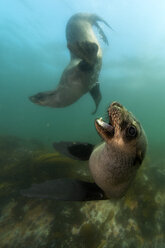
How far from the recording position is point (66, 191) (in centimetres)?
238

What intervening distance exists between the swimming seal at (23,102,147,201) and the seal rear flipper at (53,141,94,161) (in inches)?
12.6

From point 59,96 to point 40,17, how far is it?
1803 centimetres

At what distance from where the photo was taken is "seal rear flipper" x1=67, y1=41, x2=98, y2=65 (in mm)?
3740

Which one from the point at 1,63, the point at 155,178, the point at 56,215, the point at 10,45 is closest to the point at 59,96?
the point at 56,215

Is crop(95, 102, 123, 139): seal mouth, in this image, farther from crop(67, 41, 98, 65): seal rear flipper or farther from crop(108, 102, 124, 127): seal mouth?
crop(67, 41, 98, 65): seal rear flipper

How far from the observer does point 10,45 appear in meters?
26.0

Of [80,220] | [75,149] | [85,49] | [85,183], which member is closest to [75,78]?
[85,49]

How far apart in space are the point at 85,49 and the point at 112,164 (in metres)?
2.54

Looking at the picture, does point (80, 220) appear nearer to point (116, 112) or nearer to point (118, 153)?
point (118, 153)

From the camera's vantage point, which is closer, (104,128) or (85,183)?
(104,128)

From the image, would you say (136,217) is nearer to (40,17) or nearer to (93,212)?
(93,212)

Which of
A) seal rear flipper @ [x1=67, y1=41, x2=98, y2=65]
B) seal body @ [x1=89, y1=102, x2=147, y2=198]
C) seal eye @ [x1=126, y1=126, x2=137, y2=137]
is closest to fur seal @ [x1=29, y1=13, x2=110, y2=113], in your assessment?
seal rear flipper @ [x1=67, y1=41, x2=98, y2=65]

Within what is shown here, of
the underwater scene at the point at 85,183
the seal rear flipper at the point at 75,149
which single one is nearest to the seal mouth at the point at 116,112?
the underwater scene at the point at 85,183

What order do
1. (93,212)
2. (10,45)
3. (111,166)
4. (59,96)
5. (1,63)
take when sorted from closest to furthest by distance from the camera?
(111,166) → (93,212) → (59,96) → (10,45) → (1,63)
